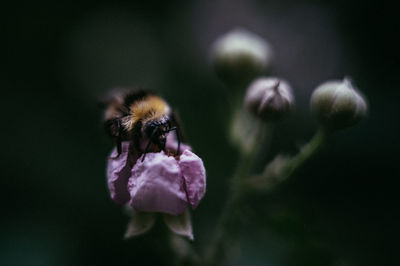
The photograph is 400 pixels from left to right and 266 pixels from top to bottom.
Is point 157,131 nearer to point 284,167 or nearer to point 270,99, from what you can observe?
point 270,99

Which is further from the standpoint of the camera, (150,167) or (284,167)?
(284,167)

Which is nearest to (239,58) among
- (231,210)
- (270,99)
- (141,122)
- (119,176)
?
(270,99)

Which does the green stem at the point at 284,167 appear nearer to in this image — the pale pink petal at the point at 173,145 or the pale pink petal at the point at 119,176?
the pale pink petal at the point at 173,145

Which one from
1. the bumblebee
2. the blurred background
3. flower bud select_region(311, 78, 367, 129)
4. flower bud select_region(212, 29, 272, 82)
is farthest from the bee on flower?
flower bud select_region(212, 29, 272, 82)

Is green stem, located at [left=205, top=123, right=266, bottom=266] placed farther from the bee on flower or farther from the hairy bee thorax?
the hairy bee thorax

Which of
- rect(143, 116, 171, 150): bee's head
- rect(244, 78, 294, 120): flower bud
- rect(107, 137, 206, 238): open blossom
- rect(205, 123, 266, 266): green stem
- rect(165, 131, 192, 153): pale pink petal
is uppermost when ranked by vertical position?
rect(244, 78, 294, 120): flower bud

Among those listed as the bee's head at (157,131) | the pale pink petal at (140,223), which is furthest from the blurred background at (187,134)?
the bee's head at (157,131)
